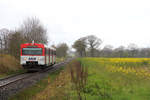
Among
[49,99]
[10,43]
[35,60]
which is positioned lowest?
[49,99]

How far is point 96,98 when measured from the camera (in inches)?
223

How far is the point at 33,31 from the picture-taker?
26125 millimetres

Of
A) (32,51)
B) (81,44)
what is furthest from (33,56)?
(81,44)

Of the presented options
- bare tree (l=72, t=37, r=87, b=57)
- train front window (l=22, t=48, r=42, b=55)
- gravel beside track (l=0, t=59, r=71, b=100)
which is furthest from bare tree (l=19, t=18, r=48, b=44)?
bare tree (l=72, t=37, r=87, b=57)

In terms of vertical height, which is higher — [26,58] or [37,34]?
[37,34]

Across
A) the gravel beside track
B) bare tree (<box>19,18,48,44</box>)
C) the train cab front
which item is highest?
bare tree (<box>19,18,48,44</box>)

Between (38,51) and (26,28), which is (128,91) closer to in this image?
(38,51)

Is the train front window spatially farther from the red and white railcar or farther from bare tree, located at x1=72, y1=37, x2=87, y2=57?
bare tree, located at x1=72, y1=37, x2=87, y2=57

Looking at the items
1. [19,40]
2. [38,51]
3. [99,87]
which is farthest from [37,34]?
[99,87]

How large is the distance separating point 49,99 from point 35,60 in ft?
34.7

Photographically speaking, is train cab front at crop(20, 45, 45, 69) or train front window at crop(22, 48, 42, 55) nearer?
train cab front at crop(20, 45, 45, 69)

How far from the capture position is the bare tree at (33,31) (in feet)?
83.1

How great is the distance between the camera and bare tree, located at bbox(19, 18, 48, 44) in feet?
83.1

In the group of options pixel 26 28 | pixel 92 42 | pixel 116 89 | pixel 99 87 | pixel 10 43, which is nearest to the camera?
pixel 116 89
